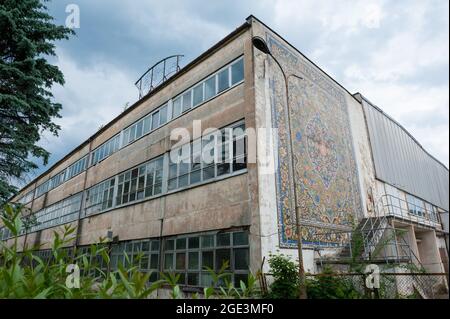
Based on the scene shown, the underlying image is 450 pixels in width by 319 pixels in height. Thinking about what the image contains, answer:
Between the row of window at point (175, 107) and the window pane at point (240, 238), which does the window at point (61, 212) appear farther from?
the window pane at point (240, 238)

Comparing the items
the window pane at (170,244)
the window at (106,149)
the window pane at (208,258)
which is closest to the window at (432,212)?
the window pane at (208,258)

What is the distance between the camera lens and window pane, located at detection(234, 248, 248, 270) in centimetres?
901

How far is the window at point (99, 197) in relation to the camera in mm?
17656

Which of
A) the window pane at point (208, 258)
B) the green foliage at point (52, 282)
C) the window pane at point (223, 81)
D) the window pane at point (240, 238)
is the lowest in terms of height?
the green foliage at point (52, 282)

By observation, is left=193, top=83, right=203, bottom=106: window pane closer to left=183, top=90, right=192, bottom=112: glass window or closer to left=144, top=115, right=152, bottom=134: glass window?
left=183, top=90, right=192, bottom=112: glass window

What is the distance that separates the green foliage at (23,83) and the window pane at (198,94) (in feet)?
18.3

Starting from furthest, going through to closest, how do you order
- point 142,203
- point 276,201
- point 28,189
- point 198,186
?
point 28,189
point 142,203
point 198,186
point 276,201

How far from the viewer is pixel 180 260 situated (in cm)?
Result: 1127

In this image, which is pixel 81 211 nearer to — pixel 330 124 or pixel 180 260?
pixel 180 260

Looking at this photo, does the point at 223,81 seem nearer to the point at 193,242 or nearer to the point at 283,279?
the point at 193,242

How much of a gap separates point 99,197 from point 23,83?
984 cm

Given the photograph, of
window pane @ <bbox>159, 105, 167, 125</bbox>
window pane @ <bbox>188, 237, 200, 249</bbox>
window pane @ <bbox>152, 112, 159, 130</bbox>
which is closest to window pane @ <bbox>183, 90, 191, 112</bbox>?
window pane @ <bbox>159, 105, 167, 125</bbox>
